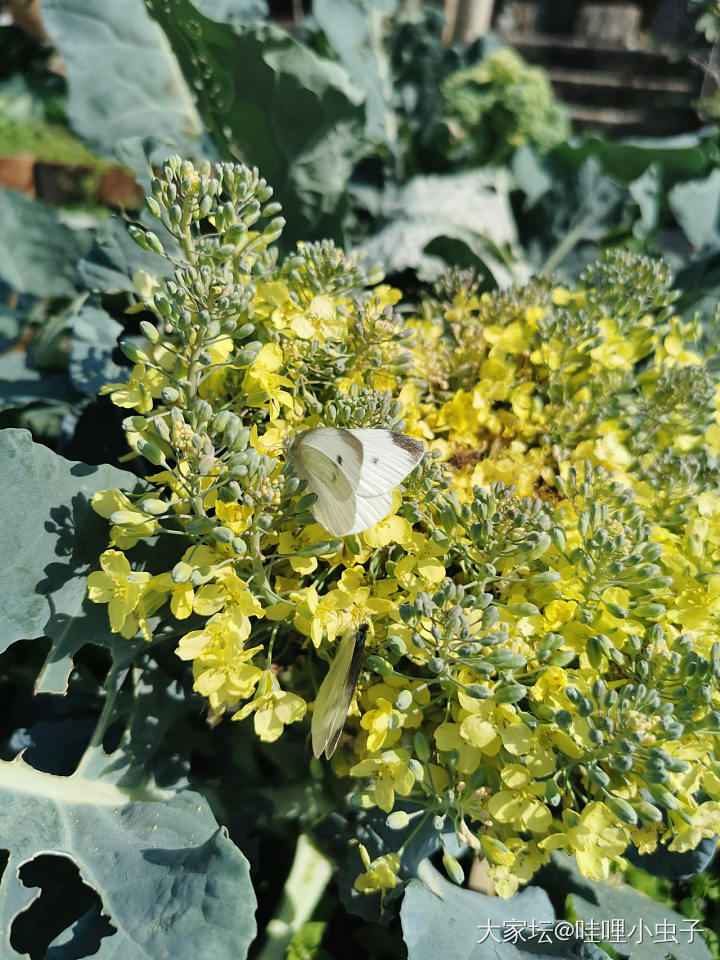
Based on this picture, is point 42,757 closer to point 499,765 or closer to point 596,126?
point 499,765

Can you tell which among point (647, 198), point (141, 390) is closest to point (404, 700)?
point (141, 390)

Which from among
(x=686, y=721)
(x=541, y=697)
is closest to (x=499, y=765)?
(x=541, y=697)

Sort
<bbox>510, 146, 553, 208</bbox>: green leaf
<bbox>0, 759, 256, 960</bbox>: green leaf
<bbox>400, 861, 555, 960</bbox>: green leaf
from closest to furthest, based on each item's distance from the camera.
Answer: <bbox>0, 759, 256, 960</bbox>: green leaf
<bbox>400, 861, 555, 960</bbox>: green leaf
<bbox>510, 146, 553, 208</bbox>: green leaf

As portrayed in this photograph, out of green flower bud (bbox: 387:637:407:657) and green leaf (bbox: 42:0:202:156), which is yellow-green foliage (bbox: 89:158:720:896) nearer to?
green flower bud (bbox: 387:637:407:657)

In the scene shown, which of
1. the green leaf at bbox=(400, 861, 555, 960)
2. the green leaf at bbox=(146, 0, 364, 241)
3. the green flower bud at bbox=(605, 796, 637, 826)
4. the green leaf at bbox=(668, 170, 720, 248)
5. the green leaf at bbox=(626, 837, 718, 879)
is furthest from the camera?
the green leaf at bbox=(668, 170, 720, 248)

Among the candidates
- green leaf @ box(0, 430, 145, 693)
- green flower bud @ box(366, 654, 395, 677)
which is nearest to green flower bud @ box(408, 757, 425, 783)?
green flower bud @ box(366, 654, 395, 677)

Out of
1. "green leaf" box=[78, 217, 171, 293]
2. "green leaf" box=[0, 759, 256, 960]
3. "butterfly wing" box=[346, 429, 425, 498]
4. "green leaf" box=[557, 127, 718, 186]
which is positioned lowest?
"green leaf" box=[0, 759, 256, 960]
